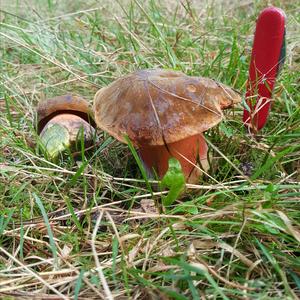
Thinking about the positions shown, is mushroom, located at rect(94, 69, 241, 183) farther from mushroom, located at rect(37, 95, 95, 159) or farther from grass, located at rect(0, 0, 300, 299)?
mushroom, located at rect(37, 95, 95, 159)

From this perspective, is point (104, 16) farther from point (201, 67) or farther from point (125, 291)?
point (125, 291)

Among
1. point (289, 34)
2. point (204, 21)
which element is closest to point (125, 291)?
point (289, 34)

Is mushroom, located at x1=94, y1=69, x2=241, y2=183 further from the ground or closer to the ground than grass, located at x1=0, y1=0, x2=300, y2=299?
further from the ground

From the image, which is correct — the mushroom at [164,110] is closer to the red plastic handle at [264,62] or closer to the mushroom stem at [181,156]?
the mushroom stem at [181,156]

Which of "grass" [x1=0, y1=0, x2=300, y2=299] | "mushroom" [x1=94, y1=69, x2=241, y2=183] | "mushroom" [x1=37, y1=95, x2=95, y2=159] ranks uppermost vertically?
"mushroom" [x1=94, y1=69, x2=241, y2=183]

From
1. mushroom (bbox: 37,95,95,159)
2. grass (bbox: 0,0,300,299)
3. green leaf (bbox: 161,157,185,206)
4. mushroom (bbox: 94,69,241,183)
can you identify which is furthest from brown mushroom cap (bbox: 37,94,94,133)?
green leaf (bbox: 161,157,185,206)

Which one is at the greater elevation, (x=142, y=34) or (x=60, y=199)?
(x=142, y=34)

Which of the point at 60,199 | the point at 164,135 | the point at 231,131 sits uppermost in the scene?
the point at 164,135

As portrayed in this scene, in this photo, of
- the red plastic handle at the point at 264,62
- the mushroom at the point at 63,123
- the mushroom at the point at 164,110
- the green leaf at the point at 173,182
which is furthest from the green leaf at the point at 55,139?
the red plastic handle at the point at 264,62
